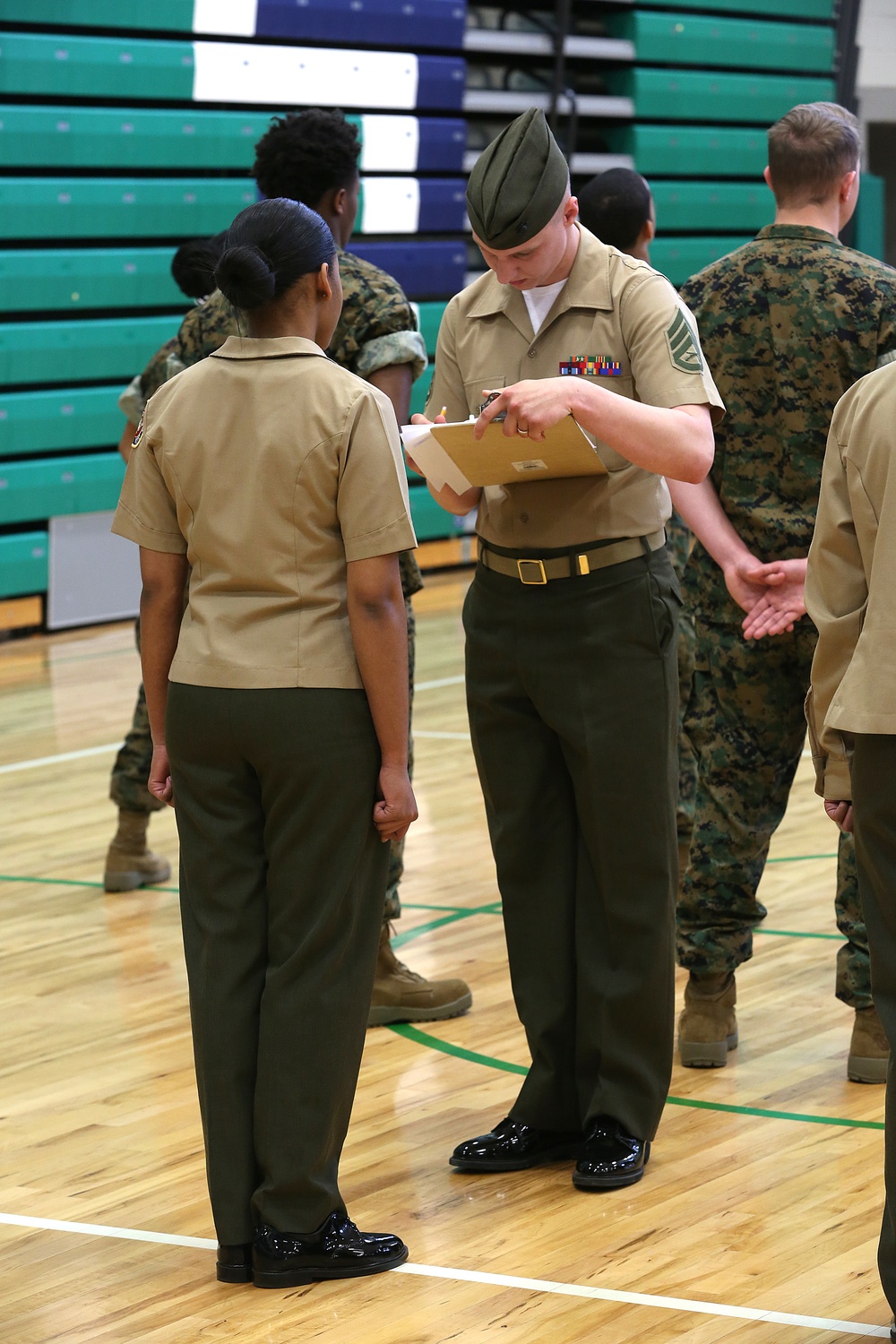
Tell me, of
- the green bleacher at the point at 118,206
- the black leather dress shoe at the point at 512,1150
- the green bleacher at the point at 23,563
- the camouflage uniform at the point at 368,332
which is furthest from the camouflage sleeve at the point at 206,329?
the green bleacher at the point at 118,206

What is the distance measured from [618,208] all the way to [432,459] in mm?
1461

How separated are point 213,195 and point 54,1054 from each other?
6.07 m

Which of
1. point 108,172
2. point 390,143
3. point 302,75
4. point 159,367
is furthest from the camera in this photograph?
point 390,143

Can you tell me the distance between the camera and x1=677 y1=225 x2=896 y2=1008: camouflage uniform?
3094 millimetres

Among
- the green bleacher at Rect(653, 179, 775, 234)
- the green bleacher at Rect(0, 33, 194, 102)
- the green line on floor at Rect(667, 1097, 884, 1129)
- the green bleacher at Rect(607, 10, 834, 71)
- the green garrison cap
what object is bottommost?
the green line on floor at Rect(667, 1097, 884, 1129)

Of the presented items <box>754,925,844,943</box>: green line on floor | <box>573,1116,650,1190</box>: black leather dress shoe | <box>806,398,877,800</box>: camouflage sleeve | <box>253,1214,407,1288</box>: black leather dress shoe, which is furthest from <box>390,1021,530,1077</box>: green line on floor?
<box>806,398,877,800</box>: camouflage sleeve

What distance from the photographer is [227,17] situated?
871cm

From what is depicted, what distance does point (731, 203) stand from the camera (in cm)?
1159

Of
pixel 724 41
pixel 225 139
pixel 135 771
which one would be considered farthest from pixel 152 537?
pixel 724 41

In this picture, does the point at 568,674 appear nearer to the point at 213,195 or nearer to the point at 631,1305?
the point at 631,1305

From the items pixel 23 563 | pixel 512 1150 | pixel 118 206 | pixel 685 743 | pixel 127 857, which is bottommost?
pixel 127 857

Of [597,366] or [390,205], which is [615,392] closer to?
[597,366]

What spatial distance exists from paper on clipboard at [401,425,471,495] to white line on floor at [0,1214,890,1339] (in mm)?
1119

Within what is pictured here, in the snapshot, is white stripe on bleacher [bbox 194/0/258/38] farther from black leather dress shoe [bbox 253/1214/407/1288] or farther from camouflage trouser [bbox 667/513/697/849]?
black leather dress shoe [bbox 253/1214/407/1288]
